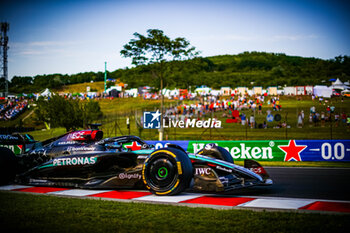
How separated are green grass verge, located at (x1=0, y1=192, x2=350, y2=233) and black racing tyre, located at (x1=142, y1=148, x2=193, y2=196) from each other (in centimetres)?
78

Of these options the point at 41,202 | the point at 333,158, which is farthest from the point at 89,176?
the point at 333,158

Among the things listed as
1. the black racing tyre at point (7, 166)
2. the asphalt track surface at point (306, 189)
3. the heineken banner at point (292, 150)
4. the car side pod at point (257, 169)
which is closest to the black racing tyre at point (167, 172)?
the asphalt track surface at point (306, 189)

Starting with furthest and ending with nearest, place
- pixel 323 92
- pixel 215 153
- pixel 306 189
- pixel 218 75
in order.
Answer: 1. pixel 218 75
2. pixel 323 92
3. pixel 215 153
4. pixel 306 189

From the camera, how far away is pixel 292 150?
16.2m

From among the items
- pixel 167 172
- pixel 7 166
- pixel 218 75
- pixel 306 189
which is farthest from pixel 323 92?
pixel 218 75

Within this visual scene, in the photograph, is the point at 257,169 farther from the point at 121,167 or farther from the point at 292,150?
the point at 292,150

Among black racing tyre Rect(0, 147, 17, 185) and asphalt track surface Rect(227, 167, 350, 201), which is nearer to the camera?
asphalt track surface Rect(227, 167, 350, 201)

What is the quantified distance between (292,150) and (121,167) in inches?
427

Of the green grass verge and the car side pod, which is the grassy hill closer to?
the car side pod

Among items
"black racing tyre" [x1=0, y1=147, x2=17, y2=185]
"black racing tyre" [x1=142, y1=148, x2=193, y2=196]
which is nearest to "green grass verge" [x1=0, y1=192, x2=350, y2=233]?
"black racing tyre" [x1=142, y1=148, x2=193, y2=196]

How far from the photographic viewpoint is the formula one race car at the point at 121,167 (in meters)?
6.75

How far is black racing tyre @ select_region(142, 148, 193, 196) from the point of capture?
21.7 ft

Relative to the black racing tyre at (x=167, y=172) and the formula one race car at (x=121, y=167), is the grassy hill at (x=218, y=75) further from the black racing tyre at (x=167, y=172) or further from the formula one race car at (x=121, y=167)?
the black racing tyre at (x=167, y=172)

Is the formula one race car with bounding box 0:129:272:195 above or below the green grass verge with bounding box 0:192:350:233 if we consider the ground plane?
above
